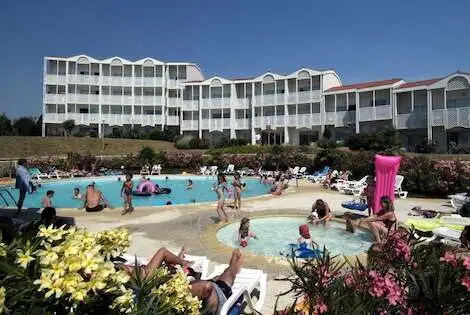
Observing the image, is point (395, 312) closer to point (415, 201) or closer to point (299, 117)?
point (415, 201)

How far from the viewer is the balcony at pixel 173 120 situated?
55562 mm

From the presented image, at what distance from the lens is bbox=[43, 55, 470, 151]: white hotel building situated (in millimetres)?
36719

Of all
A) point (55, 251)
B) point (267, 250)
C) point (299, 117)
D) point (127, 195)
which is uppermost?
point (299, 117)

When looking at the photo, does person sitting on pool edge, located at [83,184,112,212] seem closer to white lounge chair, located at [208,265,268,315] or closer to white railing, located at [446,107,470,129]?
white lounge chair, located at [208,265,268,315]

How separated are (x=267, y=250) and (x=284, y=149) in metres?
22.8

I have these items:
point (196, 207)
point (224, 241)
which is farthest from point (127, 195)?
point (224, 241)

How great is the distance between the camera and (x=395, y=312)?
9.02 ft

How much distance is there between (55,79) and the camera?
52438 millimetres

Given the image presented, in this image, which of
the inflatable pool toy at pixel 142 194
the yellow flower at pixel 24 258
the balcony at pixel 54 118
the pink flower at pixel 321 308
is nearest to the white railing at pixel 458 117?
the inflatable pool toy at pixel 142 194

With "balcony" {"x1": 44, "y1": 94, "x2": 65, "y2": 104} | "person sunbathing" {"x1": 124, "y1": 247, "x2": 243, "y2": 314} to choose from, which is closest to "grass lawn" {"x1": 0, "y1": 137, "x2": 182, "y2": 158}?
"balcony" {"x1": 44, "y1": 94, "x2": 65, "y2": 104}

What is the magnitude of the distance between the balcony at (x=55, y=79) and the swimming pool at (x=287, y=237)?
49227 millimetres

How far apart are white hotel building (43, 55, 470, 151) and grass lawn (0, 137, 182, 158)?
7626mm

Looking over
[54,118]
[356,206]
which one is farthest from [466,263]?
[54,118]

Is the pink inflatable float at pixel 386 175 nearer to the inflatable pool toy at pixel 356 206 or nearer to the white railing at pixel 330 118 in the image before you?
the inflatable pool toy at pixel 356 206
